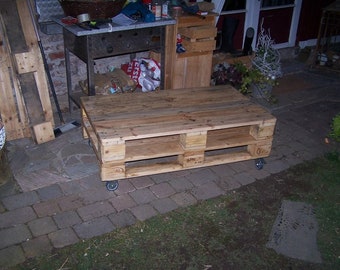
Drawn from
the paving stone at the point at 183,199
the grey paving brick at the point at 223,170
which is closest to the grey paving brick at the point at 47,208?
the paving stone at the point at 183,199

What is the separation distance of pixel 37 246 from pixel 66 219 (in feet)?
1.11

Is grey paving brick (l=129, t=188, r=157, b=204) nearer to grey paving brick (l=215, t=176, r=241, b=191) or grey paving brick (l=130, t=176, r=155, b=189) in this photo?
grey paving brick (l=130, t=176, r=155, b=189)

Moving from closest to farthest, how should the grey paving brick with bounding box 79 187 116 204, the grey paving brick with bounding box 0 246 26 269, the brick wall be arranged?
the grey paving brick with bounding box 0 246 26 269 → the grey paving brick with bounding box 79 187 116 204 → the brick wall

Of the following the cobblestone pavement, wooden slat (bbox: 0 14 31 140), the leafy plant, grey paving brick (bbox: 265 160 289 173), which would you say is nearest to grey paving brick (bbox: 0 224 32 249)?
the cobblestone pavement

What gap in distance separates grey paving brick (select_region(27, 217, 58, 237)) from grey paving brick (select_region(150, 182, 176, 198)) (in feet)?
2.99

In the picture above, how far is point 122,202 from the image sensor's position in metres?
3.38

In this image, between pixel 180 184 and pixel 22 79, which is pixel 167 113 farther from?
pixel 22 79

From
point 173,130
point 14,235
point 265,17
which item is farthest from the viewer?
point 265,17

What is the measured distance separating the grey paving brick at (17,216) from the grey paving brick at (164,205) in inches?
38.8

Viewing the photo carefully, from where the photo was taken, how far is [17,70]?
391 centimetres

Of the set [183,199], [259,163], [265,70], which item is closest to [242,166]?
[259,163]

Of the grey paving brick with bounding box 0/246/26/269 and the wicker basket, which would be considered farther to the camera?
the wicker basket

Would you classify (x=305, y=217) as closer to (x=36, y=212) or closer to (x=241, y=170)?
(x=241, y=170)

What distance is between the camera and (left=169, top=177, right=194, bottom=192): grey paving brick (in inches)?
142
